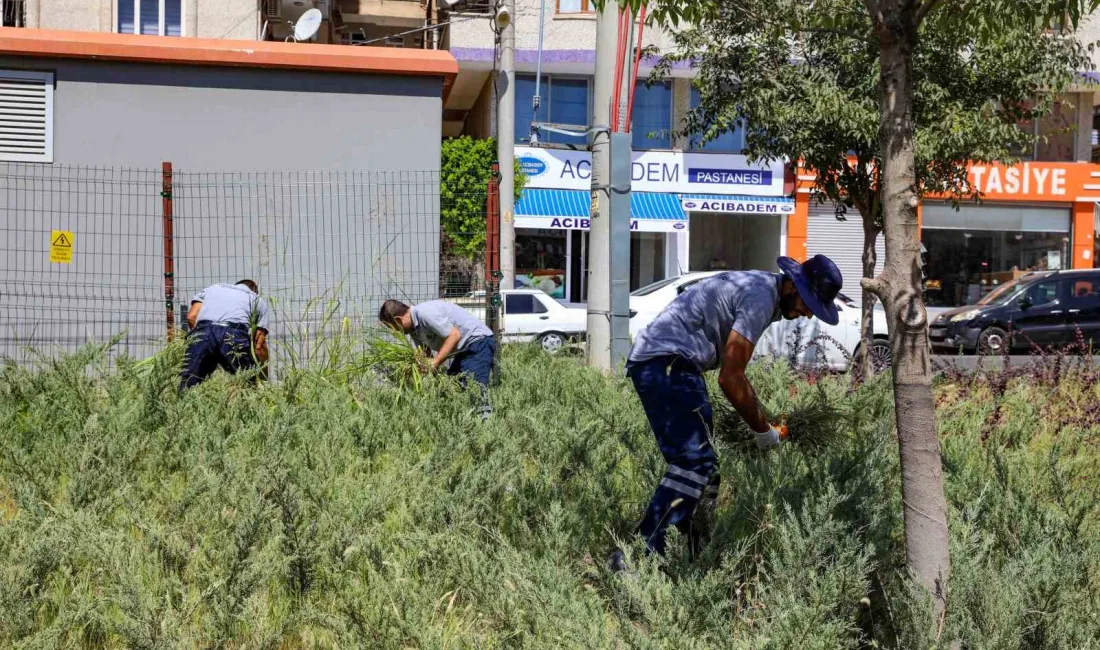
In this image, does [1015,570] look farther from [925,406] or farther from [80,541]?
[80,541]

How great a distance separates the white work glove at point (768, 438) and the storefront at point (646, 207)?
63.6 feet

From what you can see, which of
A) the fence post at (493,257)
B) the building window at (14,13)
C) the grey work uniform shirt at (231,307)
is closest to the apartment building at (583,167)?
the building window at (14,13)

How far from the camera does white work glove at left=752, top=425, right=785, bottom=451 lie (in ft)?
14.9

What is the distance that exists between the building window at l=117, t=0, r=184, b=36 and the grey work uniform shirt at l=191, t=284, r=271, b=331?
17.3 metres

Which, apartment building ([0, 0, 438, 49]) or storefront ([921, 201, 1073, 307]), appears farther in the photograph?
storefront ([921, 201, 1073, 307])

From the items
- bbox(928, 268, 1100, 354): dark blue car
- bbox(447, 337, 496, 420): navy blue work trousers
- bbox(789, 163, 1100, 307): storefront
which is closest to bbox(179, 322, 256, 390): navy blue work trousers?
bbox(447, 337, 496, 420): navy blue work trousers

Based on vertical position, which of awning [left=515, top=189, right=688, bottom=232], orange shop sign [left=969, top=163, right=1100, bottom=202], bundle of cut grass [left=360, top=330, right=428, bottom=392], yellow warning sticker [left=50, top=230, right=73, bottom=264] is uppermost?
orange shop sign [left=969, top=163, right=1100, bottom=202]

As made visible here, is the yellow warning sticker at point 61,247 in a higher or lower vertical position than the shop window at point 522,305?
higher

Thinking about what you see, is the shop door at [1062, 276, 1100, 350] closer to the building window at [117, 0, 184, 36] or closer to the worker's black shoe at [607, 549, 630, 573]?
the worker's black shoe at [607, 549, 630, 573]

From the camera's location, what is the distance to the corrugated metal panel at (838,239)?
2620 centimetres

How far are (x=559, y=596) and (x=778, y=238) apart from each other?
23.7m

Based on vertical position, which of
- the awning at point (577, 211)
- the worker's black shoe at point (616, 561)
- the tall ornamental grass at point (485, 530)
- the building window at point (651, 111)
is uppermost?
the building window at point (651, 111)

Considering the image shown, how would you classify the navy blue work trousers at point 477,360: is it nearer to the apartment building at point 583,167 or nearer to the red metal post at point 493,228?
the red metal post at point 493,228

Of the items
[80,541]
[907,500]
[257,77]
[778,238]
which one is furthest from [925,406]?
[778,238]
